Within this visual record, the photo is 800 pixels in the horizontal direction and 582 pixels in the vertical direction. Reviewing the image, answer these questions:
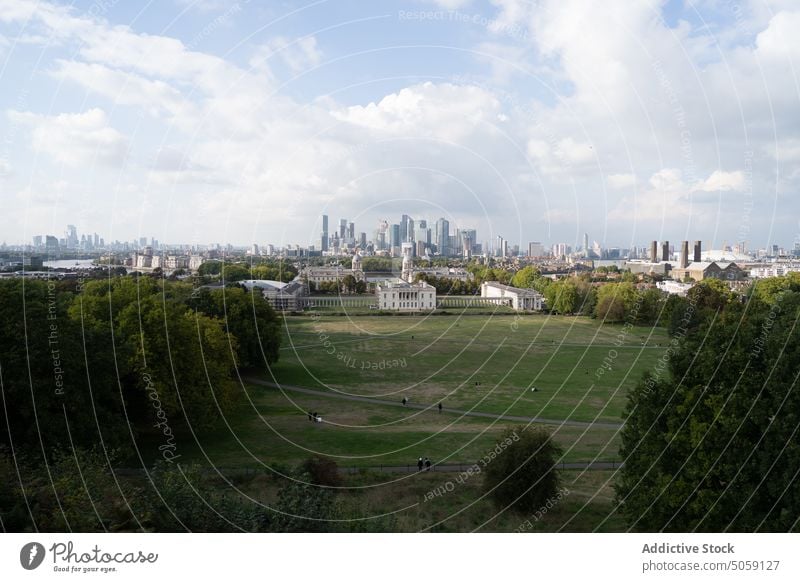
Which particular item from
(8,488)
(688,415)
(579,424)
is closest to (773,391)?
(688,415)

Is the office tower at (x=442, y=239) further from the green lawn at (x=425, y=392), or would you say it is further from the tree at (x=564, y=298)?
the green lawn at (x=425, y=392)

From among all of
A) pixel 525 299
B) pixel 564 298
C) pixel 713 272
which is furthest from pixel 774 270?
pixel 525 299

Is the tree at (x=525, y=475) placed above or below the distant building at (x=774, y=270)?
below

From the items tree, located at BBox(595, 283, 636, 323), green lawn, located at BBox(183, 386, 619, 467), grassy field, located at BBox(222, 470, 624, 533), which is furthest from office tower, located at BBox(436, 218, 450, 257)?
grassy field, located at BBox(222, 470, 624, 533)

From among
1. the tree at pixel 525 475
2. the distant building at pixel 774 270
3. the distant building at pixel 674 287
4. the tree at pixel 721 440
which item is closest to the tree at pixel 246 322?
the tree at pixel 525 475

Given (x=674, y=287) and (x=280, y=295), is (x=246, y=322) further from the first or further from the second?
(x=674, y=287)

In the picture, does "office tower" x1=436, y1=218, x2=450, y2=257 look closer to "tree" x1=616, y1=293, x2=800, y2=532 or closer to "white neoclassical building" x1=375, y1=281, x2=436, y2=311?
"white neoclassical building" x1=375, y1=281, x2=436, y2=311

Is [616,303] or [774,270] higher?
[774,270]
